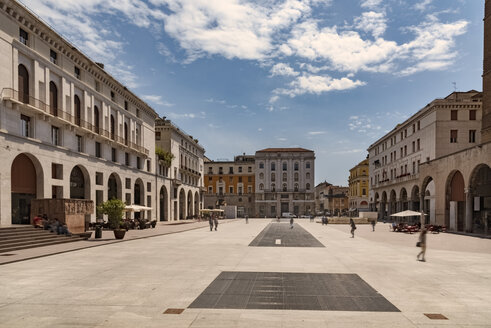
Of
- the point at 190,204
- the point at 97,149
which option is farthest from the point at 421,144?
the point at 190,204

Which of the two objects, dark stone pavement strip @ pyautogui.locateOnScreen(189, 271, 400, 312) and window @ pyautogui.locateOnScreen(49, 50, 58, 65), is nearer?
dark stone pavement strip @ pyautogui.locateOnScreen(189, 271, 400, 312)

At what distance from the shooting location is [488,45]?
36281 millimetres

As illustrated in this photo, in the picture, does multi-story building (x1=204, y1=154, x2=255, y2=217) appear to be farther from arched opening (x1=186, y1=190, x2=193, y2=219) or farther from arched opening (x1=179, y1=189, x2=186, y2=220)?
arched opening (x1=179, y1=189, x2=186, y2=220)

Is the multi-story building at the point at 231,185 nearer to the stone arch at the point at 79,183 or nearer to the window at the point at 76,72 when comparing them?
the stone arch at the point at 79,183

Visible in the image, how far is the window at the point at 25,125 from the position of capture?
26.6 metres

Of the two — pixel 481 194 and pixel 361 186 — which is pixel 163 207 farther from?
pixel 361 186

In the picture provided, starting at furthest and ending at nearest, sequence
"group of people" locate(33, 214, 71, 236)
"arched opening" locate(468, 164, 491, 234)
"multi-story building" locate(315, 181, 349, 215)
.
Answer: "multi-story building" locate(315, 181, 349, 215) → "arched opening" locate(468, 164, 491, 234) → "group of people" locate(33, 214, 71, 236)

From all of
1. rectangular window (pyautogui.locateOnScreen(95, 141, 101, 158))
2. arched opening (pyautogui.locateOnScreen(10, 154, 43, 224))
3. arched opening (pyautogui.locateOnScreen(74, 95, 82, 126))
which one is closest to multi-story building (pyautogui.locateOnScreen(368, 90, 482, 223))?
rectangular window (pyautogui.locateOnScreen(95, 141, 101, 158))

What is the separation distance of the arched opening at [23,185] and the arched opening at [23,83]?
4219mm

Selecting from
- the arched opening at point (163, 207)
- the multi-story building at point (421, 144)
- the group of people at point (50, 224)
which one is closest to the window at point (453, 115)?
the multi-story building at point (421, 144)

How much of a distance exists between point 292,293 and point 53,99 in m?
28.5

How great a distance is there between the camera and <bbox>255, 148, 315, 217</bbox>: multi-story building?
4107 inches

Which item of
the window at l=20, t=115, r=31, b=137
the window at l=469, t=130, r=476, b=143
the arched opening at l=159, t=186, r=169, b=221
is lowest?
the arched opening at l=159, t=186, r=169, b=221

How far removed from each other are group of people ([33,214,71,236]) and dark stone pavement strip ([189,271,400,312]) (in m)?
15.8
